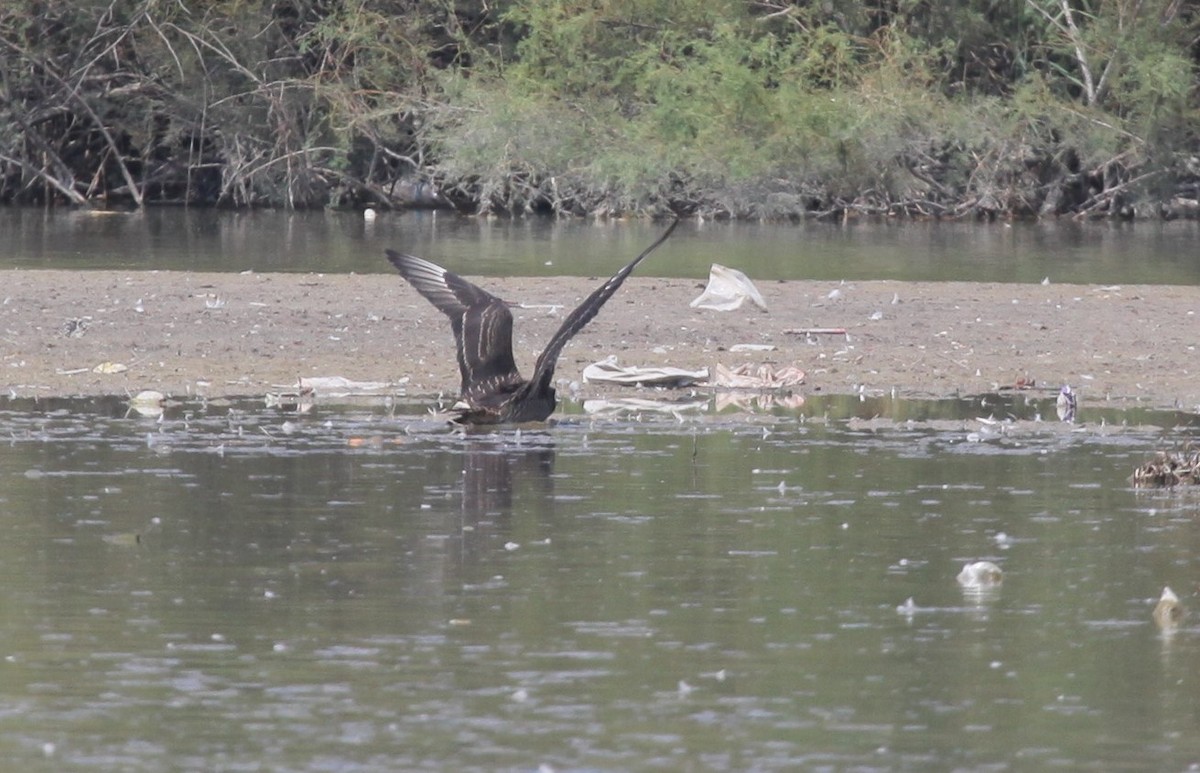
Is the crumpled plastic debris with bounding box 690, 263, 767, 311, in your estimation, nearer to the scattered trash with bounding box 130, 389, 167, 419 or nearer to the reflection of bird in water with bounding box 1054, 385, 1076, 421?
the reflection of bird in water with bounding box 1054, 385, 1076, 421

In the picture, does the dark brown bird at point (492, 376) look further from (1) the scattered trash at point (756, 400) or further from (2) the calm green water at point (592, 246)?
(2) the calm green water at point (592, 246)

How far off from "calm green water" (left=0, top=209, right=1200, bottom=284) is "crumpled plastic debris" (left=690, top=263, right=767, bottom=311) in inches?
135

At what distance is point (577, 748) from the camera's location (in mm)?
5074

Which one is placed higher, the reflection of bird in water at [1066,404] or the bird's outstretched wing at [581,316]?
the bird's outstretched wing at [581,316]

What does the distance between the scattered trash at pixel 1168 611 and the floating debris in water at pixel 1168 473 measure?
8.14ft

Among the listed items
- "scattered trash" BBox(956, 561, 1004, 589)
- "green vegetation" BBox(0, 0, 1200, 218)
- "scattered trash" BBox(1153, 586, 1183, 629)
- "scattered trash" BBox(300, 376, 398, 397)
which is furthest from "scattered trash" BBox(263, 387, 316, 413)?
"green vegetation" BBox(0, 0, 1200, 218)

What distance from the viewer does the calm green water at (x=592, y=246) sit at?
20438mm

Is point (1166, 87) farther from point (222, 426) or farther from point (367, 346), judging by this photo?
point (222, 426)

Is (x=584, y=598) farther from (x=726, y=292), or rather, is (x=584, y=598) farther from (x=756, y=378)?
(x=726, y=292)

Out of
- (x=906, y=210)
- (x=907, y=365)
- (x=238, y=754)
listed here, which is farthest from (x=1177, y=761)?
(x=906, y=210)

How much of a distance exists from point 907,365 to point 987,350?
899 millimetres

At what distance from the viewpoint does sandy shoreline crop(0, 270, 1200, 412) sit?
41.9ft

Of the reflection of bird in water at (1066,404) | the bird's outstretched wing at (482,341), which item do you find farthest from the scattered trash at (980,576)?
the reflection of bird in water at (1066,404)

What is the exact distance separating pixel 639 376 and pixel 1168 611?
617 centimetres
